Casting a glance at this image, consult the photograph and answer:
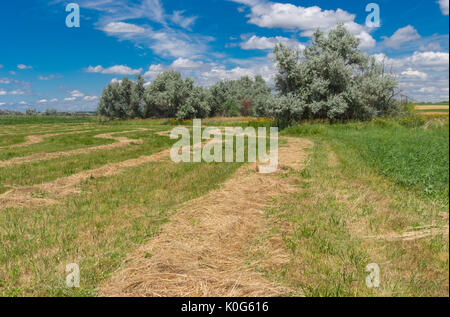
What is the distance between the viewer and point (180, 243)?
17.5ft

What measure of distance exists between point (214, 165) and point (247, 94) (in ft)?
259

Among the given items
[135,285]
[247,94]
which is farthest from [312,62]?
[247,94]

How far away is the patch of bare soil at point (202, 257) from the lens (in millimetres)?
3914

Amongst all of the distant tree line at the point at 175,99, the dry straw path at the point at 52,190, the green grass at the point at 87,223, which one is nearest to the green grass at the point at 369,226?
the green grass at the point at 87,223

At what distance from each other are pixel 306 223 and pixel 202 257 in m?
2.27

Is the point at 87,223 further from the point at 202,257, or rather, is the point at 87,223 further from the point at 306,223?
the point at 306,223

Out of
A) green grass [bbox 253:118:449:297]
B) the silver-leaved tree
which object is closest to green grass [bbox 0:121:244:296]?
green grass [bbox 253:118:449:297]

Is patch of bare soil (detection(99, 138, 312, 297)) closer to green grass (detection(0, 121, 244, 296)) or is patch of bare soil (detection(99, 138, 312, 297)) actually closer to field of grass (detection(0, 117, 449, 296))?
field of grass (detection(0, 117, 449, 296))

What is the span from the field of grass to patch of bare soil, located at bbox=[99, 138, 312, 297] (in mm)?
236

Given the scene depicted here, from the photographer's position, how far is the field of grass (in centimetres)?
322

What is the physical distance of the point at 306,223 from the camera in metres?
5.84

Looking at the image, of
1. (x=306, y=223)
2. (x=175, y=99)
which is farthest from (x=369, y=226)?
(x=175, y=99)

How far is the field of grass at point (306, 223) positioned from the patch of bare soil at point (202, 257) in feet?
0.77

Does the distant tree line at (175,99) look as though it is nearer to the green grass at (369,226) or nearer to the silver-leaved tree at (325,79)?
the silver-leaved tree at (325,79)
